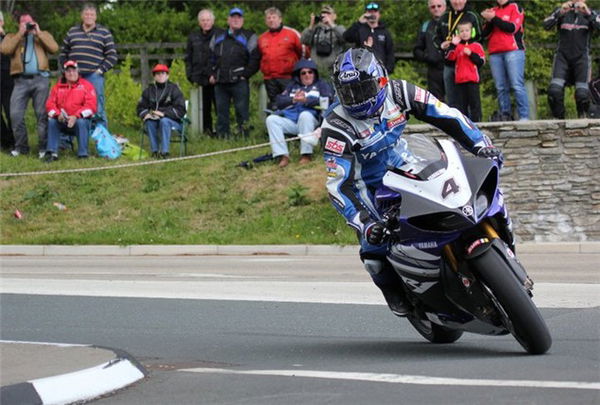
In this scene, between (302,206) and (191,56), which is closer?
(302,206)

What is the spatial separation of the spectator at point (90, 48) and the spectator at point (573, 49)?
309 inches

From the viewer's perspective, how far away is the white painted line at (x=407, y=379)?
612 centimetres

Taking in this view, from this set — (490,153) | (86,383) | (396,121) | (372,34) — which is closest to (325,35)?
(372,34)

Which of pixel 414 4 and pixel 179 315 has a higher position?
pixel 414 4

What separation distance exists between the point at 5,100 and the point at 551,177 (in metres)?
10.2

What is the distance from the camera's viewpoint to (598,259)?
1540 cm

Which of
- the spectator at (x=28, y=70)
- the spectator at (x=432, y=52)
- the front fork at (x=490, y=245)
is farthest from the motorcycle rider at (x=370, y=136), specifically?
the spectator at (x=28, y=70)

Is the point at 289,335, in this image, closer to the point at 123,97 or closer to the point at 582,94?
the point at 582,94

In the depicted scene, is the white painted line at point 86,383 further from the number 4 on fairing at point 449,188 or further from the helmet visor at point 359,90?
the helmet visor at point 359,90

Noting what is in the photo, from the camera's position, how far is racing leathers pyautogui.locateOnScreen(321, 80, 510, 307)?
26.3 ft

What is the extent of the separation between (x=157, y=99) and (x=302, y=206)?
3.62m

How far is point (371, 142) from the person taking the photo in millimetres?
8055

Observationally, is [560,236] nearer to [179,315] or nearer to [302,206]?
[302,206]

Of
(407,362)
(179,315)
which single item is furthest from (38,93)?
(407,362)
